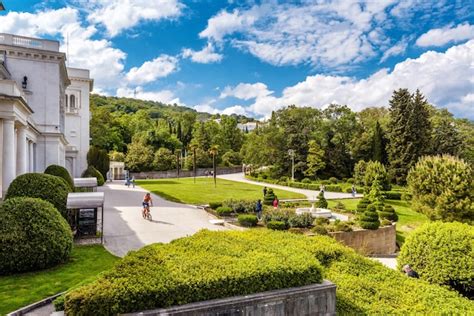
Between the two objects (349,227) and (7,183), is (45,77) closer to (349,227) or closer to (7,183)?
(7,183)

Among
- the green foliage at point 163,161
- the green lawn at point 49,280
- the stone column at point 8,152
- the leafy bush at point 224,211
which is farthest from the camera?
the green foliage at point 163,161

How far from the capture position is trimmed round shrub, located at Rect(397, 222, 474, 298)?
10.3m

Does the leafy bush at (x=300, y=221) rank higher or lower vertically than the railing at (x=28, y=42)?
lower

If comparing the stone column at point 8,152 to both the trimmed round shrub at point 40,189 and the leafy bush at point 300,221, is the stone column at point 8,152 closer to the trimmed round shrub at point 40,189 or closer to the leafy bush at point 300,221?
the trimmed round shrub at point 40,189

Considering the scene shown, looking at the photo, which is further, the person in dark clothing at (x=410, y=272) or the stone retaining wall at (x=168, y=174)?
the stone retaining wall at (x=168, y=174)

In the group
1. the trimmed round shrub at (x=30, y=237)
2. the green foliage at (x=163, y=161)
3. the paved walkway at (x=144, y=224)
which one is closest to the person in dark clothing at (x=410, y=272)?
the paved walkway at (x=144, y=224)

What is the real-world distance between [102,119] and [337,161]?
Result: 137ft

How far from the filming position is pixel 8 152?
54.6 ft

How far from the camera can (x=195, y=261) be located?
20.2ft

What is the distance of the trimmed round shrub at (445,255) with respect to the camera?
10.3m

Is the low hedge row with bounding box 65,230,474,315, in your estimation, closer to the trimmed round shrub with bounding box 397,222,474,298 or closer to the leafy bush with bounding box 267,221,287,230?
the trimmed round shrub with bounding box 397,222,474,298

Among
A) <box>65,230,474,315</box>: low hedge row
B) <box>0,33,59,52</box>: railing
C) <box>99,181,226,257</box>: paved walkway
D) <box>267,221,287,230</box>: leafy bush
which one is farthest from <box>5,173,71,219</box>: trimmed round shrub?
<box>0,33,59,52</box>: railing

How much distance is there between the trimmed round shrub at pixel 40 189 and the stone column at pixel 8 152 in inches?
83.9

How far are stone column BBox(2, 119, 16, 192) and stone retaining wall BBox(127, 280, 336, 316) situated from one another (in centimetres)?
1521
